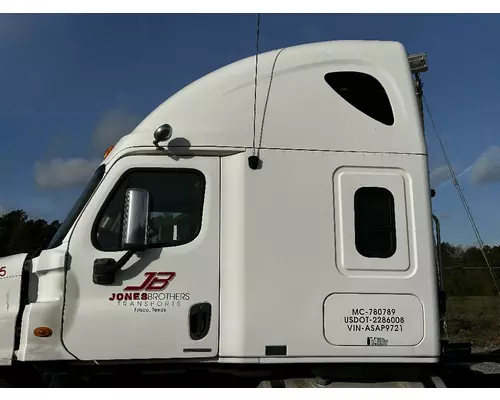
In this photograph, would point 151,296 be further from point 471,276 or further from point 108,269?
point 471,276

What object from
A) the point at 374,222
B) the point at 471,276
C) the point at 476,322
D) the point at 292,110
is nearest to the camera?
the point at 374,222

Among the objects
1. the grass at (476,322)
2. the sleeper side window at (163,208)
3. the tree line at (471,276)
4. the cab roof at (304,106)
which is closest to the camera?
the sleeper side window at (163,208)

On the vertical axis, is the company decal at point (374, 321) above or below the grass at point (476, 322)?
below

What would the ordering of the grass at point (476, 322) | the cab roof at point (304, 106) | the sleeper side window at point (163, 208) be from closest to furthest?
the sleeper side window at point (163, 208) < the cab roof at point (304, 106) < the grass at point (476, 322)

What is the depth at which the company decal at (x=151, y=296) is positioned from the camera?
3789 millimetres

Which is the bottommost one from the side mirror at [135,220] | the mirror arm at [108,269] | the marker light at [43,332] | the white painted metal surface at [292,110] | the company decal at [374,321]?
the marker light at [43,332]

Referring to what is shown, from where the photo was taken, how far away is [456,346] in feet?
15.8

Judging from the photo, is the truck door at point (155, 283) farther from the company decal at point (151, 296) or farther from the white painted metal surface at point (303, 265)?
the white painted metal surface at point (303, 265)

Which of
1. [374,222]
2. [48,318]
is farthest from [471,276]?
[48,318]

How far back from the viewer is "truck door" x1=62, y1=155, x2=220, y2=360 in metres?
3.77

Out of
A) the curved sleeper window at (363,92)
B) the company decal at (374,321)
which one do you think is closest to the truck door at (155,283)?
the company decal at (374,321)

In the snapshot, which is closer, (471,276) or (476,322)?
(471,276)

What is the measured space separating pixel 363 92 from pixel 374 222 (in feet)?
3.54

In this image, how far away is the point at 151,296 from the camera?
12.5 ft
